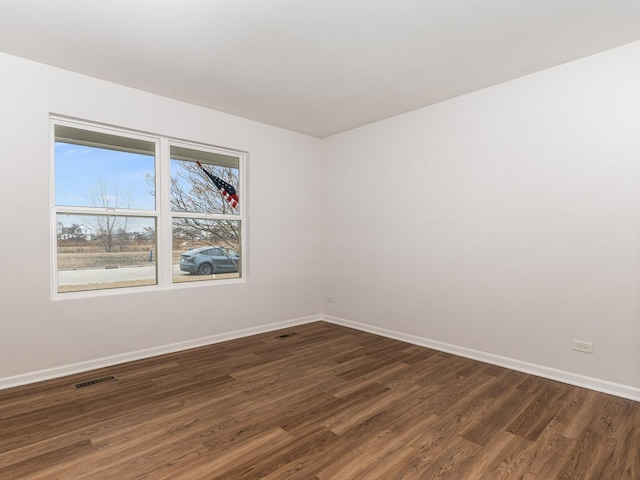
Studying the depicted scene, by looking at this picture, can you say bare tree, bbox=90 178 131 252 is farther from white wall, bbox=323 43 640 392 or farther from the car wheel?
white wall, bbox=323 43 640 392

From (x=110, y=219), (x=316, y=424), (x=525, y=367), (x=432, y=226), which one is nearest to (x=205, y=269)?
(x=110, y=219)

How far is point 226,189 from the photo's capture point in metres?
4.55

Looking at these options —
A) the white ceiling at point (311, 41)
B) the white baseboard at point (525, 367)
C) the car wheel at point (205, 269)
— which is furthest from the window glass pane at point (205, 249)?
the white baseboard at point (525, 367)

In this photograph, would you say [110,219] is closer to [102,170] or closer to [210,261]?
[102,170]

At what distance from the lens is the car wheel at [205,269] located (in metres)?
4.31

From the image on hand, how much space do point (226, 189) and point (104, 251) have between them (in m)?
1.55

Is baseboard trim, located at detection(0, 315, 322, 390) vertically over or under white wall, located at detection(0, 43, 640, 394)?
under

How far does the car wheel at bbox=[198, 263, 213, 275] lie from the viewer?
4.31 meters

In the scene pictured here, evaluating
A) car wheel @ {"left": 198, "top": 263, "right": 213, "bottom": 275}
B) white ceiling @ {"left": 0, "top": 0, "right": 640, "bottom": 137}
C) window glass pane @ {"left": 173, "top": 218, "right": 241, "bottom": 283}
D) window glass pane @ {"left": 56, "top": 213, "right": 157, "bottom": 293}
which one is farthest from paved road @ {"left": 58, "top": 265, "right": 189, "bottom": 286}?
white ceiling @ {"left": 0, "top": 0, "right": 640, "bottom": 137}

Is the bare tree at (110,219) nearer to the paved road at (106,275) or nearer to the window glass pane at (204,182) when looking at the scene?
the paved road at (106,275)

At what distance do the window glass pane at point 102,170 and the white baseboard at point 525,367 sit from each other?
10.6ft

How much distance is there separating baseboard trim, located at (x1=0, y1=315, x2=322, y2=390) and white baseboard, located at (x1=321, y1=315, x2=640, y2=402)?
4.77ft

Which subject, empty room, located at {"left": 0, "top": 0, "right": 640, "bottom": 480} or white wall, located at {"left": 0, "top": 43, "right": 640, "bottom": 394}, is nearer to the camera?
empty room, located at {"left": 0, "top": 0, "right": 640, "bottom": 480}

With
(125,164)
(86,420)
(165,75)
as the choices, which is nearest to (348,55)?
(165,75)
